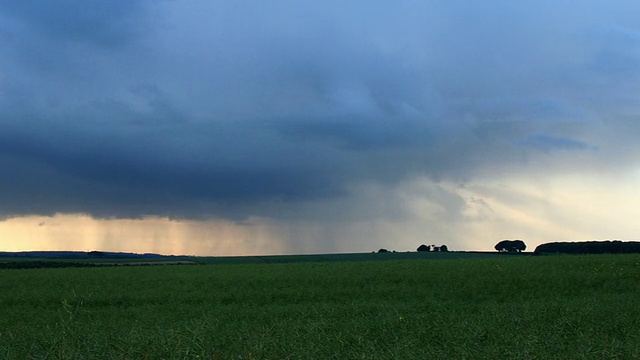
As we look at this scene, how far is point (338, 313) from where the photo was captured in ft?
65.9

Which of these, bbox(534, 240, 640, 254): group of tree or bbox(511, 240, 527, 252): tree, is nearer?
bbox(534, 240, 640, 254): group of tree

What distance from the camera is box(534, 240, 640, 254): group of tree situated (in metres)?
95.6

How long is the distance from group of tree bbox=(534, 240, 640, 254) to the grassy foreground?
2398 inches

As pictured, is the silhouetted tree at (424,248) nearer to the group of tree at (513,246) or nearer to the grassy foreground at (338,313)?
the group of tree at (513,246)

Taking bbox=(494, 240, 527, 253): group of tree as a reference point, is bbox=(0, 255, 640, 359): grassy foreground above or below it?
below

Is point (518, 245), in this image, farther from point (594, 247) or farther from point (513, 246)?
point (594, 247)

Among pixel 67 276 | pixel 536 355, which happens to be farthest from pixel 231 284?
pixel 536 355

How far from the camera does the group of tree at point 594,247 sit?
3765 inches

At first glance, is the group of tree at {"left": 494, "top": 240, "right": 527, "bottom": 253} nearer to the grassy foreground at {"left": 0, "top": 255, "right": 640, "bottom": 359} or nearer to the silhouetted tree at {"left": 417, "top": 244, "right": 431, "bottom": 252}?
the silhouetted tree at {"left": 417, "top": 244, "right": 431, "bottom": 252}

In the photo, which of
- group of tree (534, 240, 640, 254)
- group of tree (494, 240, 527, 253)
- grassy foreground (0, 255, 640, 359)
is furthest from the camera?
group of tree (494, 240, 527, 253)

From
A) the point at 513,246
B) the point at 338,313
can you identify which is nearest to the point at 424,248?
the point at 513,246

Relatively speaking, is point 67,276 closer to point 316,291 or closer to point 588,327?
point 316,291

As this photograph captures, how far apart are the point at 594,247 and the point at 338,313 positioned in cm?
9658

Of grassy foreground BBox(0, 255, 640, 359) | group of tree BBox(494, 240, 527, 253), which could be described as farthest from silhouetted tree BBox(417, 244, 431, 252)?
grassy foreground BBox(0, 255, 640, 359)
